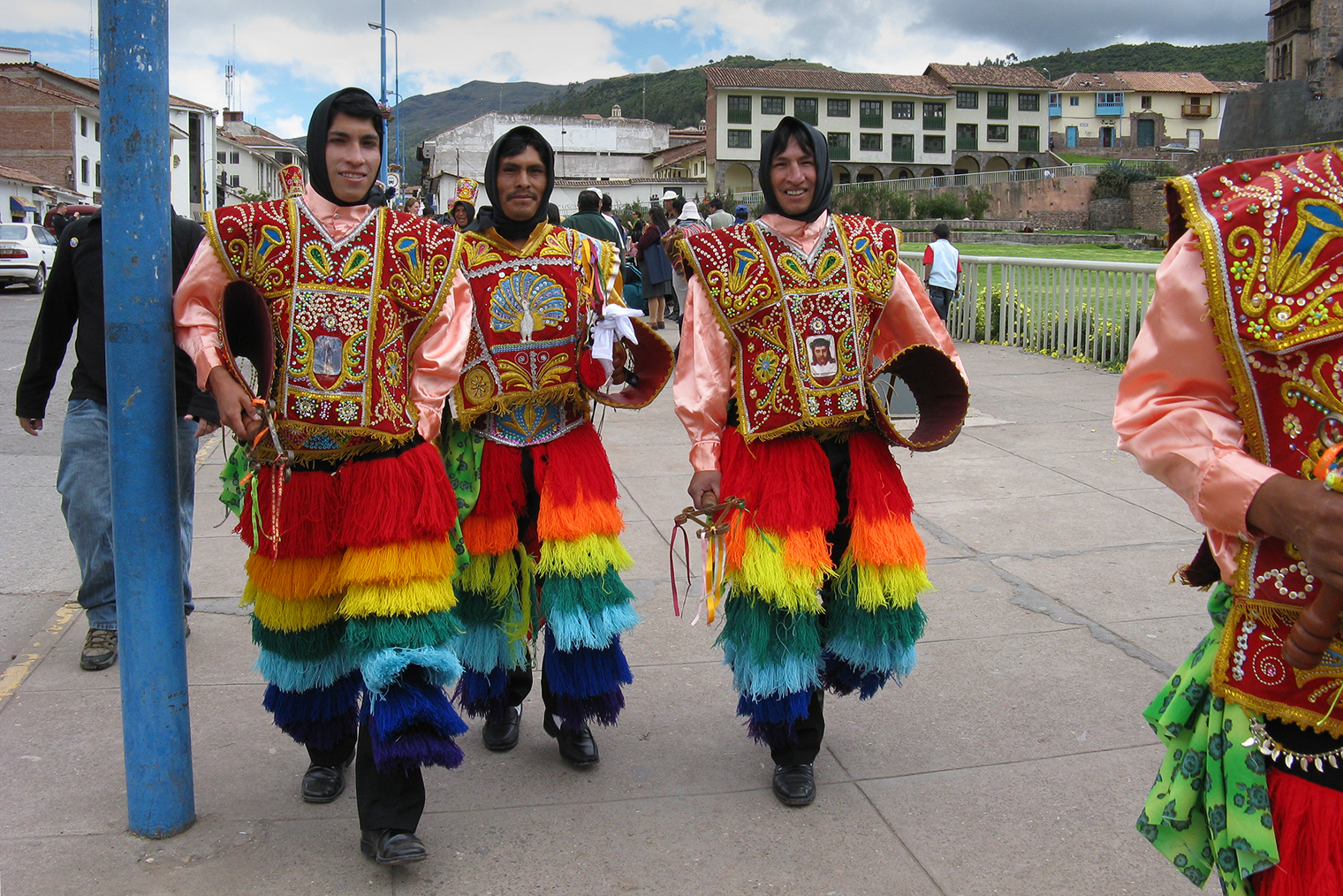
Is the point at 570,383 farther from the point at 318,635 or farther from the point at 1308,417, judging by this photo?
the point at 1308,417

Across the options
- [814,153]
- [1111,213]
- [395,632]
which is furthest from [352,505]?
[1111,213]

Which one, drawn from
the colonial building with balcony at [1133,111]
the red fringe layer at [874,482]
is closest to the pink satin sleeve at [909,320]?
the red fringe layer at [874,482]

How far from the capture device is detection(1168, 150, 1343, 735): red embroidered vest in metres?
1.68

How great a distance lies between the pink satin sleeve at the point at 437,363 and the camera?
3217 mm

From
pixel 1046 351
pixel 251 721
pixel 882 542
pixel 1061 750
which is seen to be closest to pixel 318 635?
pixel 251 721

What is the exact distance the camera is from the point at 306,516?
10.1ft

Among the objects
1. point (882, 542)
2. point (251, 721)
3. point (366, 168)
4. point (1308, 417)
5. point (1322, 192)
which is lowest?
point (251, 721)

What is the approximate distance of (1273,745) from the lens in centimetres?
178

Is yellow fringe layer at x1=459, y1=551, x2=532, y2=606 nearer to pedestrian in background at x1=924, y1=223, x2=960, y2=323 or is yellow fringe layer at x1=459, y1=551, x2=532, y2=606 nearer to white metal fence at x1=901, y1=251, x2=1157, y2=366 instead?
white metal fence at x1=901, y1=251, x2=1157, y2=366

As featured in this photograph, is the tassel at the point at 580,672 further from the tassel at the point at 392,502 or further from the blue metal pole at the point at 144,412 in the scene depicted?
the blue metal pole at the point at 144,412

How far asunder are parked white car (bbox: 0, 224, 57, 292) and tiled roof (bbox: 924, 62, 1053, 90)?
72745 millimetres

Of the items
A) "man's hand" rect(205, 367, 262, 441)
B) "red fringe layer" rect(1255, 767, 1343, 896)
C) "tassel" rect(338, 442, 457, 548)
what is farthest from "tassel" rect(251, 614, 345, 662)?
"red fringe layer" rect(1255, 767, 1343, 896)

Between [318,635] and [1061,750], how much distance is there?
2.41 m

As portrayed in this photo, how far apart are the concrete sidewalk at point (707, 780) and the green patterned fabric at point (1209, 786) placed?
1045 mm
